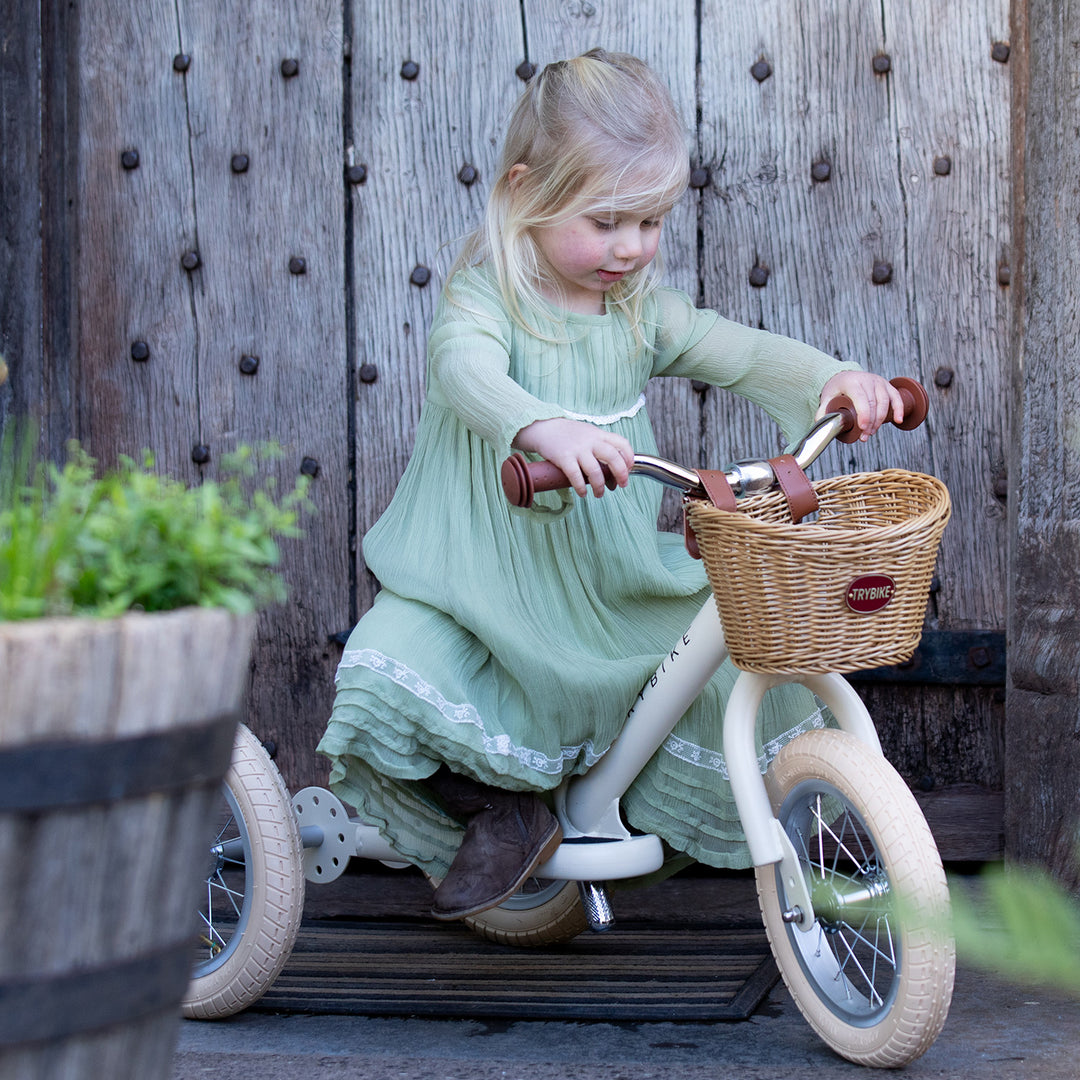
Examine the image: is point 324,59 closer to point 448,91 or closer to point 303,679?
point 448,91

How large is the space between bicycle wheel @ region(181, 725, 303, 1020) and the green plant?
0.84 metres

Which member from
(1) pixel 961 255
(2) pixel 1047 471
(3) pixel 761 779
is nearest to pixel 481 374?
(3) pixel 761 779

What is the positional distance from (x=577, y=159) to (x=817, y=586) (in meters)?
0.68

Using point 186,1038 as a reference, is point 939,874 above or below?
above

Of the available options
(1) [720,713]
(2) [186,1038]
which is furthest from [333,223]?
(2) [186,1038]

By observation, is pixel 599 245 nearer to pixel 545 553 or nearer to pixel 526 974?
pixel 545 553

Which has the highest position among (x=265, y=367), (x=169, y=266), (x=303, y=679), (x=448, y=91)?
(x=448, y=91)

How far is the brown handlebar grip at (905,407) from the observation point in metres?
1.57

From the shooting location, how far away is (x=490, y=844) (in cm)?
165

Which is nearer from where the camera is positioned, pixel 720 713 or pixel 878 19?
pixel 720 713

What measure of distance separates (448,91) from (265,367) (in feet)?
1.99

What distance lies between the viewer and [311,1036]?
1.64 m

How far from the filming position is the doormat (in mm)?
1717

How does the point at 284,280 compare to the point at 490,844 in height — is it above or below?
above
